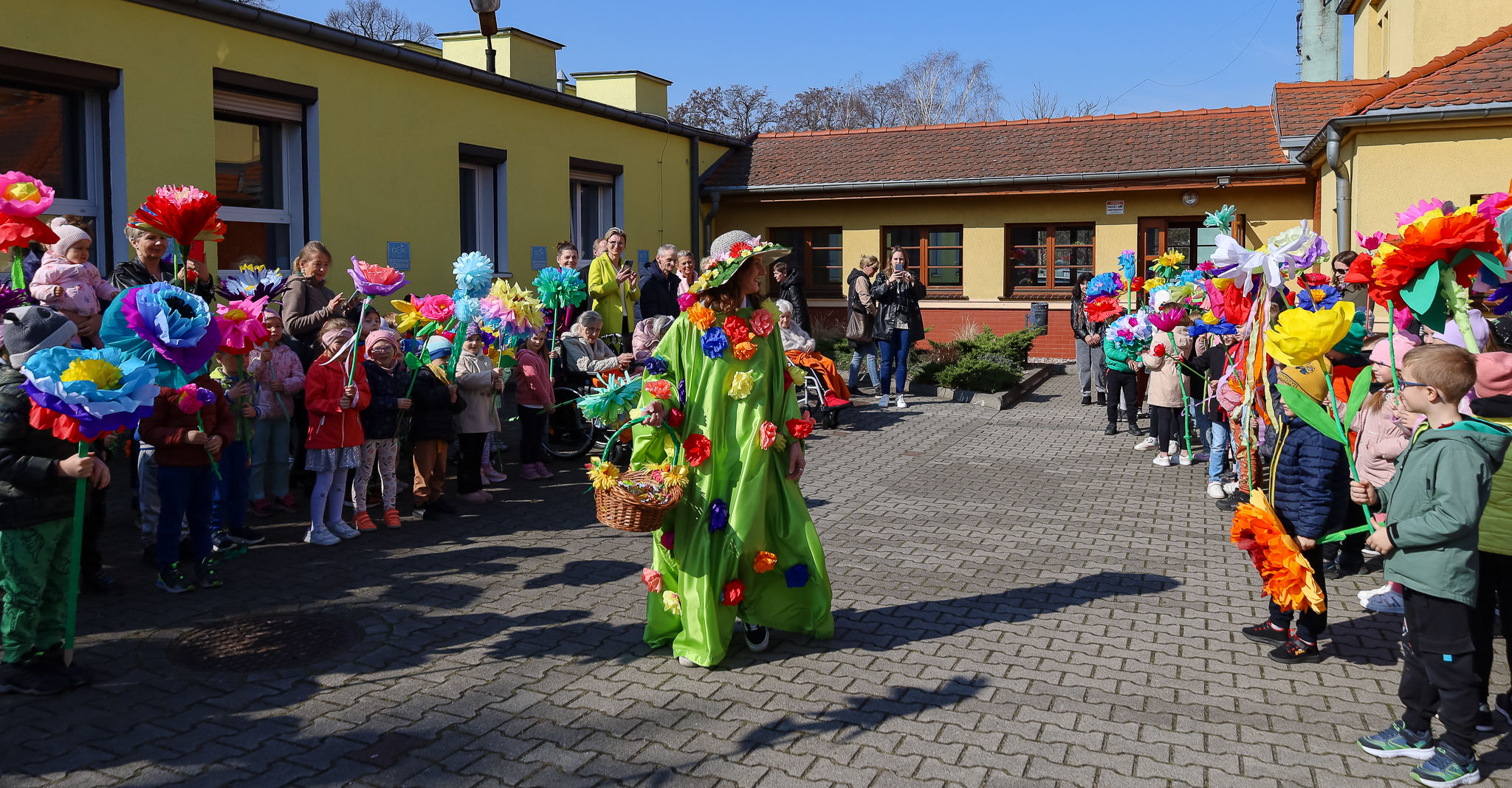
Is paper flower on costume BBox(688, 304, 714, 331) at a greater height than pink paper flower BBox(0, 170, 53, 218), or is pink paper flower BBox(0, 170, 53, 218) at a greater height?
pink paper flower BBox(0, 170, 53, 218)

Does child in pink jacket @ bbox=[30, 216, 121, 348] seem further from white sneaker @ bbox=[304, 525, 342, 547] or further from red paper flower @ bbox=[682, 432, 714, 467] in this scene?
red paper flower @ bbox=[682, 432, 714, 467]

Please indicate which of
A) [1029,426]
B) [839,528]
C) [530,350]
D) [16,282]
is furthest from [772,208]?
[16,282]

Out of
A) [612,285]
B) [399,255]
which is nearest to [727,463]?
[612,285]

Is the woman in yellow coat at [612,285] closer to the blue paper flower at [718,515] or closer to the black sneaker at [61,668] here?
the blue paper flower at [718,515]

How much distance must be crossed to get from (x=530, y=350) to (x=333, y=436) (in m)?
2.64

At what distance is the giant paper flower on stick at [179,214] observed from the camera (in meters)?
6.11

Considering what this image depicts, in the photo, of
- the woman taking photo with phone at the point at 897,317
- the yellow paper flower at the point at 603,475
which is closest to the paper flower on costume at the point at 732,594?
the yellow paper flower at the point at 603,475

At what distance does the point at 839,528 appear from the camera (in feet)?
26.5

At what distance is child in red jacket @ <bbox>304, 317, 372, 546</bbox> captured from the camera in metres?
7.42

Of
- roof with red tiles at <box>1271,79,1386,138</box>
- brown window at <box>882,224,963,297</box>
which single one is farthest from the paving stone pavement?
brown window at <box>882,224,963,297</box>

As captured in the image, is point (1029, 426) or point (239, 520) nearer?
point (239, 520)

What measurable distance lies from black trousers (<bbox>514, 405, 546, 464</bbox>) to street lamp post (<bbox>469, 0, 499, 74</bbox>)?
795 centimetres

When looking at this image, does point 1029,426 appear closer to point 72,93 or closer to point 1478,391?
point 1478,391

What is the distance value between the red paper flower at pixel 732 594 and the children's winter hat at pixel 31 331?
10.0 ft
